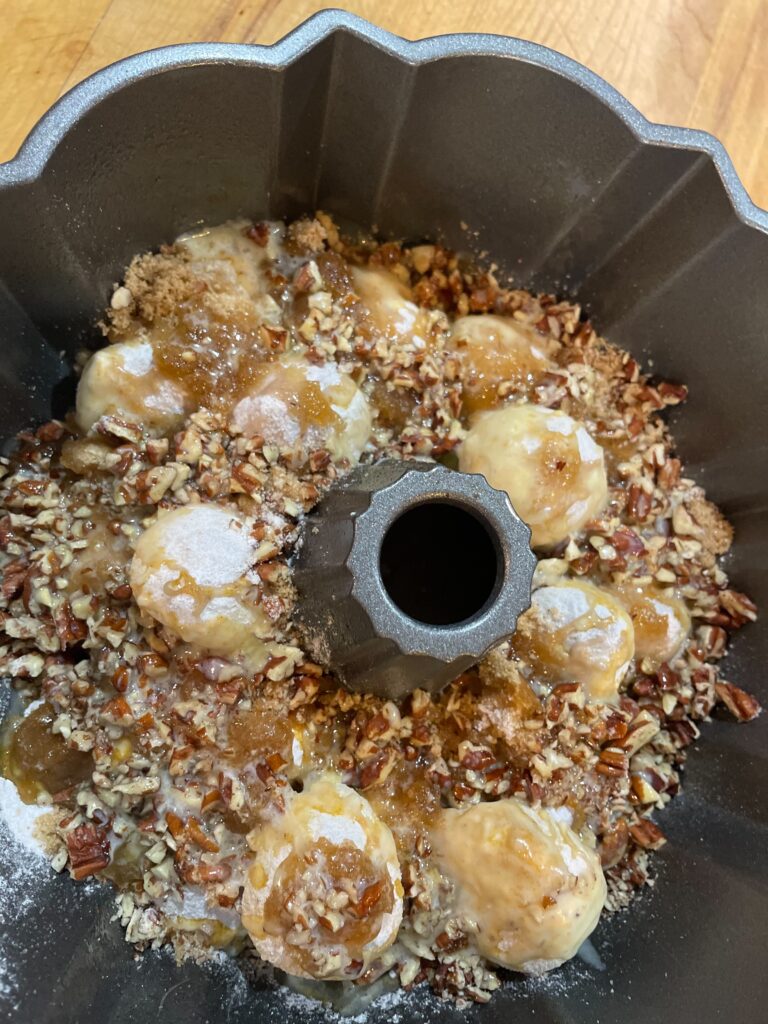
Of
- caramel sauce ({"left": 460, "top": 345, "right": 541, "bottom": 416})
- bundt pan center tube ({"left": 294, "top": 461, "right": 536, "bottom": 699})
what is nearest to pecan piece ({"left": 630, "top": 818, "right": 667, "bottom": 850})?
bundt pan center tube ({"left": 294, "top": 461, "right": 536, "bottom": 699})

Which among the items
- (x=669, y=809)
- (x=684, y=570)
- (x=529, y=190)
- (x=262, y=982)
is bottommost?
(x=262, y=982)

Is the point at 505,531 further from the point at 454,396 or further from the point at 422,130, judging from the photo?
the point at 422,130

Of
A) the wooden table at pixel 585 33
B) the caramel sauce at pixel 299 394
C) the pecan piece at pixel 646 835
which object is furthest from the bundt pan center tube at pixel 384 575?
the wooden table at pixel 585 33

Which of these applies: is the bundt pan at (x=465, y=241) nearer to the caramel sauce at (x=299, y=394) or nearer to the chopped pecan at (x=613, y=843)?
the chopped pecan at (x=613, y=843)

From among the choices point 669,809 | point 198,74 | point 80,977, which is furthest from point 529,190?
point 80,977

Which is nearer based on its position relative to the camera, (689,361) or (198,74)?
(198,74)

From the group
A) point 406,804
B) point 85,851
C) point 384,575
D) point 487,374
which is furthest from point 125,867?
point 487,374

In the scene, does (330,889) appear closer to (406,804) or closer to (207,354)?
(406,804)
